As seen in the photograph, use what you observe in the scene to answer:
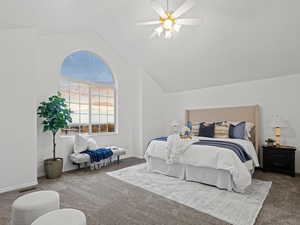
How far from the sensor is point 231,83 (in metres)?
4.57

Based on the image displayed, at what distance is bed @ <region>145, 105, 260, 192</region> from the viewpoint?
104 inches

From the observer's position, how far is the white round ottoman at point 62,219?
1.29 m

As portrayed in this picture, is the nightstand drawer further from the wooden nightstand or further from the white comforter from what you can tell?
the white comforter

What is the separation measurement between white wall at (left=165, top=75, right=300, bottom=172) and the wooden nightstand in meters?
0.38

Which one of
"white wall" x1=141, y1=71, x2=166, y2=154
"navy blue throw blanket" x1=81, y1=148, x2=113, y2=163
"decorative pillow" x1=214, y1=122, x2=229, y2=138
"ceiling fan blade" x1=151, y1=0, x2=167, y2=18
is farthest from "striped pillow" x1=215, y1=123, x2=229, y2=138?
"ceiling fan blade" x1=151, y1=0, x2=167, y2=18

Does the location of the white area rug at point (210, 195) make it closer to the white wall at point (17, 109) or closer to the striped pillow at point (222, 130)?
the striped pillow at point (222, 130)

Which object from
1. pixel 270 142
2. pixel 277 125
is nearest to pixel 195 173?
pixel 270 142

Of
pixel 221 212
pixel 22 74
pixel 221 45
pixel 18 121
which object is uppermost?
pixel 221 45

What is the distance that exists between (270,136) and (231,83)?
1.61m

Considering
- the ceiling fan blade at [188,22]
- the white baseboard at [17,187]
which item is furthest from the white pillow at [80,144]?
the ceiling fan blade at [188,22]

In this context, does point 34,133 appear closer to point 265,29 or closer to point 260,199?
point 260,199

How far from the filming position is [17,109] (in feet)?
9.61

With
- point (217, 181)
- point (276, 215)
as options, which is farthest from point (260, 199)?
point (217, 181)

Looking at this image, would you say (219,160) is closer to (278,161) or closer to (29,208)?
(278,161)
